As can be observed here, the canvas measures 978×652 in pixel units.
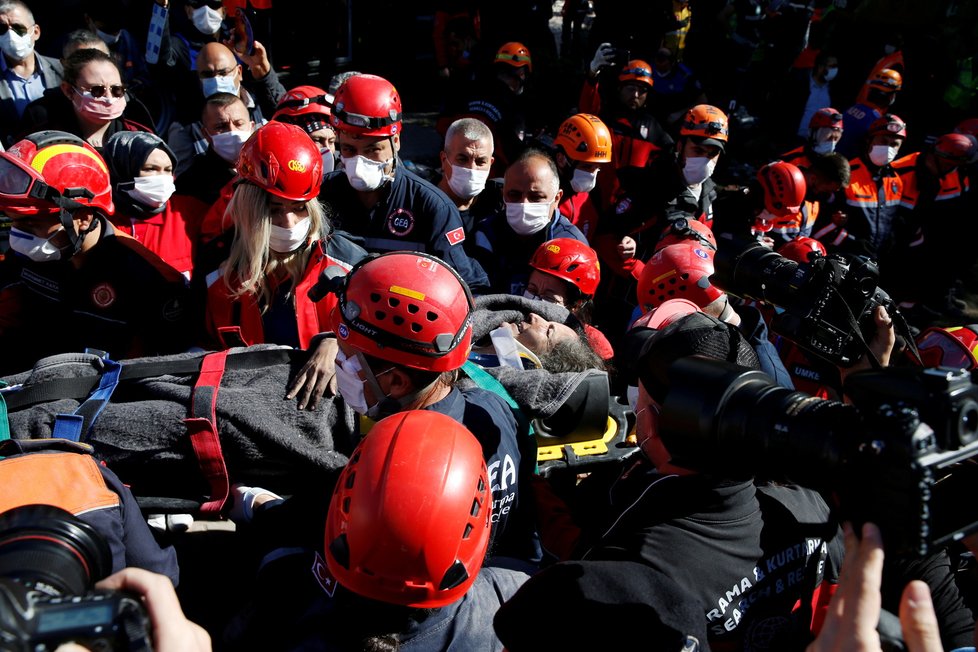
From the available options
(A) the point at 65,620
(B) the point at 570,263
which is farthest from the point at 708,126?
(A) the point at 65,620

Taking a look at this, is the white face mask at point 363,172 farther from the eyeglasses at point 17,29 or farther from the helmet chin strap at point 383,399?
the eyeglasses at point 17,29

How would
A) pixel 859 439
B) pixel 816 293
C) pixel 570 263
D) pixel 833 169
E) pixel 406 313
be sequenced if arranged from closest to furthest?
Result: pixel 859 439 → pixel 406 313 → pixel 816 293 → pixel 570 263 → pixel 833 169

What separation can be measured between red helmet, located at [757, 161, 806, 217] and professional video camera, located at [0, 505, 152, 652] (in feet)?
18.6

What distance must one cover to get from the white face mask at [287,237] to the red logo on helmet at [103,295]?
28.8 inches

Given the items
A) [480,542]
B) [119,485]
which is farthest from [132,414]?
[480,542]

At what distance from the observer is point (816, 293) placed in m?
2.54

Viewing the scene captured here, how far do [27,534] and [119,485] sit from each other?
2.29 feet

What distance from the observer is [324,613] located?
1770 mm

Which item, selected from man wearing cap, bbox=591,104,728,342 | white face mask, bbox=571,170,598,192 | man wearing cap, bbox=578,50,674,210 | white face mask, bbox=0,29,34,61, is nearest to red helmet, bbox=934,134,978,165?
man wearing cap, bbox=578,50,674,210

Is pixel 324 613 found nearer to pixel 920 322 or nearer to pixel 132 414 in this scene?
pixel 132 414

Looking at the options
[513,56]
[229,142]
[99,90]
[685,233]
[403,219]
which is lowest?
[685,233]

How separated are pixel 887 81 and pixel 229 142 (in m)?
8.60

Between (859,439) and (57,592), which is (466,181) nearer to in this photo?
→ (859,439)

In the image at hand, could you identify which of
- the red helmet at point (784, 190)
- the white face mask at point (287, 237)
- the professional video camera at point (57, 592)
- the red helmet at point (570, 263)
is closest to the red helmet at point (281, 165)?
the white face mask at point (287, 237)
